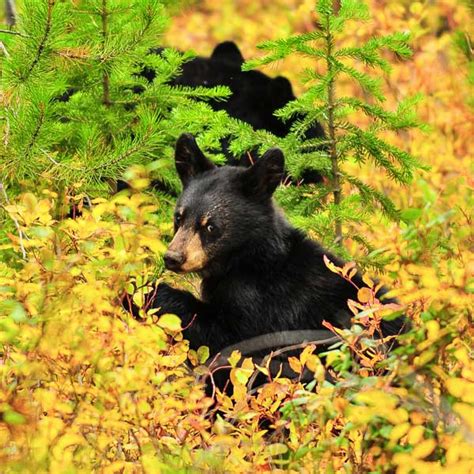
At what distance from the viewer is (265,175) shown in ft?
15.0

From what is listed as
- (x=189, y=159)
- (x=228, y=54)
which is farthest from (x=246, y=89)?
(x=189, y=159)

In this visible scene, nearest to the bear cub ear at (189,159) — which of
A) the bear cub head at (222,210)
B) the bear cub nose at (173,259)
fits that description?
the bear cub head at (222,210)

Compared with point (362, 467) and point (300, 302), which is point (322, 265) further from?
point (362, 467)

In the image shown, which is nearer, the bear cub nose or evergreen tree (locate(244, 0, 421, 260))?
the bear cub nose

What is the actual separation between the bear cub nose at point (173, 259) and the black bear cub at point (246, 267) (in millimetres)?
21

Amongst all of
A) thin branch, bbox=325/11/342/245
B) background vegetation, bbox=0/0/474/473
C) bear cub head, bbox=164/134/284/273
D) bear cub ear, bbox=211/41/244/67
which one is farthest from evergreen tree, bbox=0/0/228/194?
bear cub ear, bbox=211/41/244/67

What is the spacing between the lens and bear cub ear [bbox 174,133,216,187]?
15.4 ft

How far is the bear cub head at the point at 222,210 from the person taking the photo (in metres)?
4.42

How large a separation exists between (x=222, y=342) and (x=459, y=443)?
194 centimetres

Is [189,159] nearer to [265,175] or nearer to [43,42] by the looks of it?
[265,175]

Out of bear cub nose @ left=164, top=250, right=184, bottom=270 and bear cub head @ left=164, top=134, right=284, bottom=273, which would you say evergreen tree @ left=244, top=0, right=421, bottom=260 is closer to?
bear cub head @ left=164, top=134, right=284, bottom=273

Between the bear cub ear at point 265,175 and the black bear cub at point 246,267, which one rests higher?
the bear cub ear at point 265,175

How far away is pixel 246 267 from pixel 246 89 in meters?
3.43

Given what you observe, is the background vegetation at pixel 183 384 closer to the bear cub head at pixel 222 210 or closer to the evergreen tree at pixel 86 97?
the bear cub head at pixel 222 210
